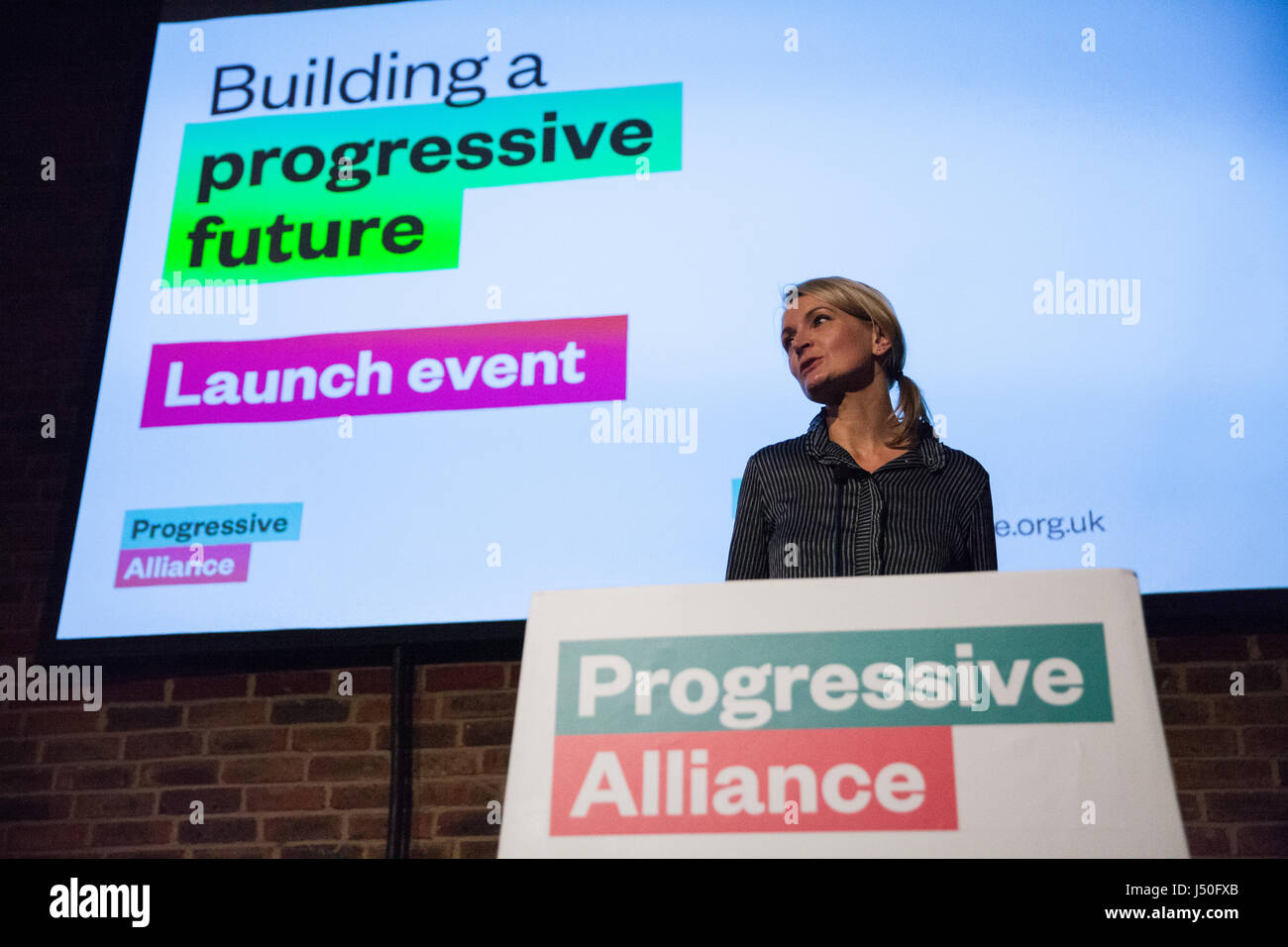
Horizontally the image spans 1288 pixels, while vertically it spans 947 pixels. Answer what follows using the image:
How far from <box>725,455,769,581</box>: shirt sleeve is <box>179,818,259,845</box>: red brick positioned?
5.08 feet

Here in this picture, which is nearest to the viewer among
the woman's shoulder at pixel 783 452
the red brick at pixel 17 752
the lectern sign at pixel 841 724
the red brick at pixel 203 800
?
the lectern sign at pixel 841 724

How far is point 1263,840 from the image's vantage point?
2705mm

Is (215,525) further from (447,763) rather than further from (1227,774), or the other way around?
(1227,774)

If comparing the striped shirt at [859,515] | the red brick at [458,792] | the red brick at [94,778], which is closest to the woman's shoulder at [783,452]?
the striped shirt at [859,515]

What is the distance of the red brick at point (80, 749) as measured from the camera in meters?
3.11

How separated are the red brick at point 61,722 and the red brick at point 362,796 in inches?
26.3

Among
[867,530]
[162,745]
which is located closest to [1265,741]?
[867,530]

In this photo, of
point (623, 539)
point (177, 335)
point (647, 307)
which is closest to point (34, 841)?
point (177, 335)

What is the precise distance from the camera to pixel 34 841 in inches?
120

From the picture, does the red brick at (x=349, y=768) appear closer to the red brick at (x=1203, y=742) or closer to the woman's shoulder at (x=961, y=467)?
the woman's shoulder at (x=961, y=467)

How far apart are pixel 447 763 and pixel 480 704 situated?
0.52ft

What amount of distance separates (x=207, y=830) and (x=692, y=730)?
2.38 m

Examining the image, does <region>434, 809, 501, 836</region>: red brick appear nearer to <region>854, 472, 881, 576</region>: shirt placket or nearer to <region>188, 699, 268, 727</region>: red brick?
<region>188, 699, 268, 727</region>: red brick
